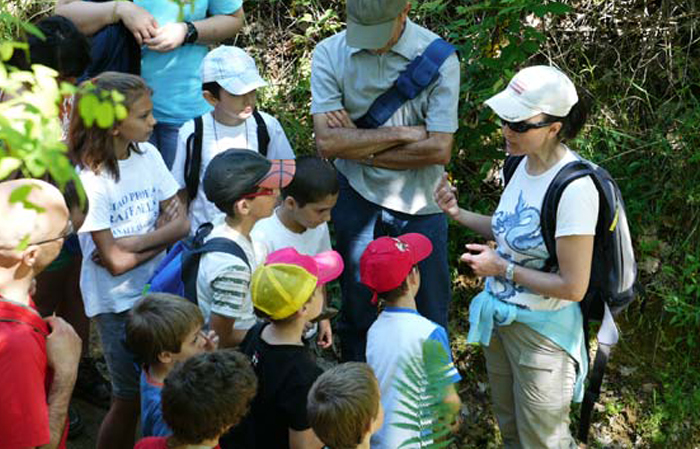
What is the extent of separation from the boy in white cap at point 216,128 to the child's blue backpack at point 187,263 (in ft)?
1.82

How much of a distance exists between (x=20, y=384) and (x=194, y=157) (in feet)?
6.03

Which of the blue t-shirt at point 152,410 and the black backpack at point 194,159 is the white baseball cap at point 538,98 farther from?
the blue t-shirt at point 152,410

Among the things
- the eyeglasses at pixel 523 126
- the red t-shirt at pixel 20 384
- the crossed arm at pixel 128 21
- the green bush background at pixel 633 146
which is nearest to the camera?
the red t-shirt at pixel 20 384

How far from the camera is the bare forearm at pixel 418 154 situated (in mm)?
4066

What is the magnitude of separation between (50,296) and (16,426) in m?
1.83

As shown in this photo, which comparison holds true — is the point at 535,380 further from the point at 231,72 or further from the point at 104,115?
the point at 104,115

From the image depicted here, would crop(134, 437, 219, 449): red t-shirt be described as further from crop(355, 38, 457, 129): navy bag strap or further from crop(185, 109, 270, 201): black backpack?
crop(355, 38, 457, 129): navy bag strap

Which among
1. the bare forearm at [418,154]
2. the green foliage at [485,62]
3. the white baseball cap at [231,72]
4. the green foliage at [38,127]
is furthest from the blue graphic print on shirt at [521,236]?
the green foliage at [38,127]

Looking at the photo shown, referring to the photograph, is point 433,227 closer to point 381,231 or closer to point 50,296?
point 381,231

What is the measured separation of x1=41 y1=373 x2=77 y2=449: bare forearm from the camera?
8.56 ft

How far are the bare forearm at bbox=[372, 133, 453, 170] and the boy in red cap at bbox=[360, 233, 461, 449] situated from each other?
27.5 inches

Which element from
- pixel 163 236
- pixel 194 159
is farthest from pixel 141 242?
pixel 194 159

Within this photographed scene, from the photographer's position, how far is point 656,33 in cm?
566

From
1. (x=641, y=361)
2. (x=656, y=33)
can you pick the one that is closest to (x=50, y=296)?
(x=641, y=361)
